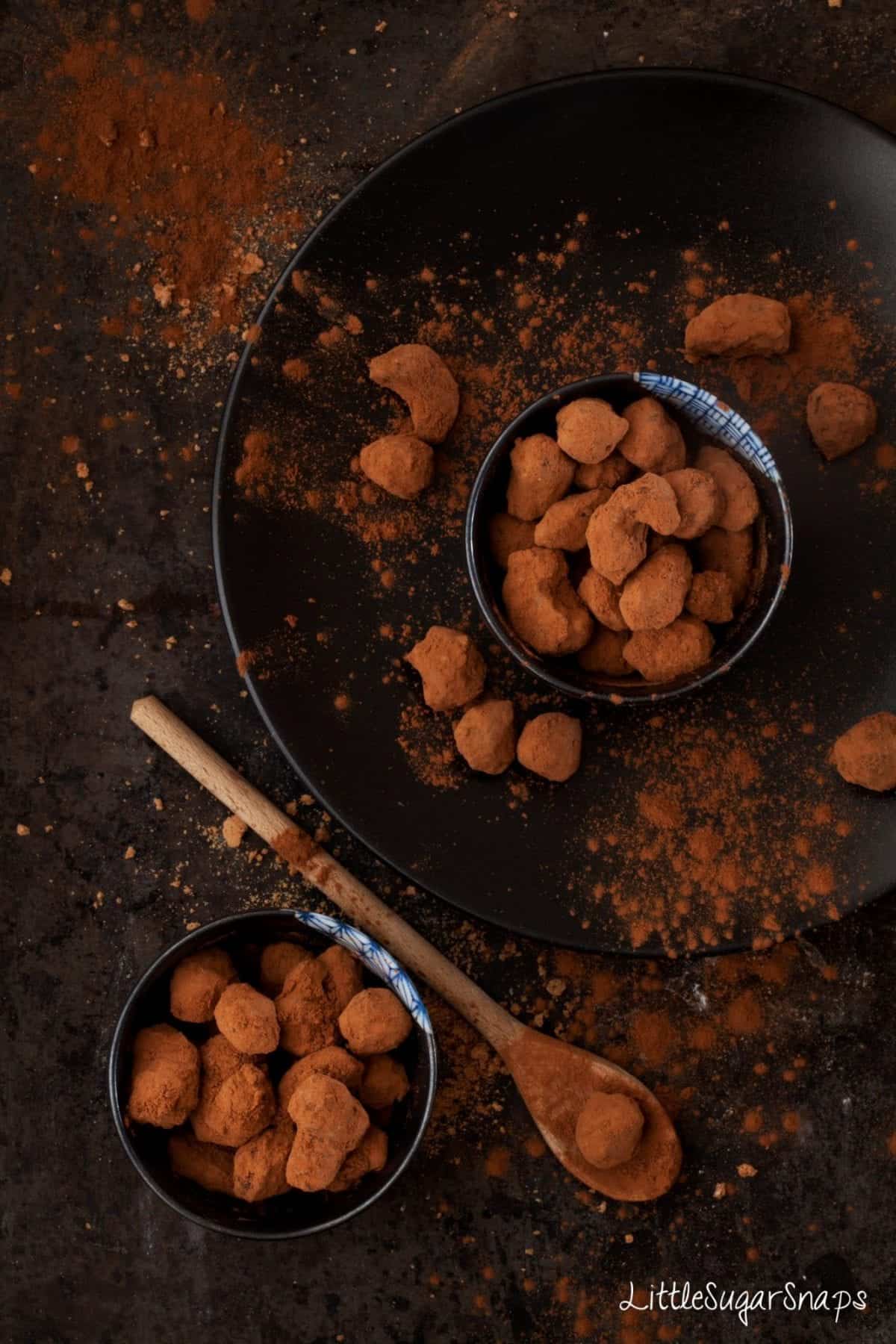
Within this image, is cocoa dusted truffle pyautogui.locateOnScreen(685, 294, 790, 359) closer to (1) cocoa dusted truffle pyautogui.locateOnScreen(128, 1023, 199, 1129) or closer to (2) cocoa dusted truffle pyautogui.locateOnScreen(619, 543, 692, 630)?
(2) cocoa dusted truffle pyautogui.locateOnScreen(619, 543, 692, 630)

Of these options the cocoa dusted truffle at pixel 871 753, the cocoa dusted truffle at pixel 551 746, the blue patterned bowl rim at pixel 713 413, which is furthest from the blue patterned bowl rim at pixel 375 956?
the blue patterned bowl rim at pixel 713 413

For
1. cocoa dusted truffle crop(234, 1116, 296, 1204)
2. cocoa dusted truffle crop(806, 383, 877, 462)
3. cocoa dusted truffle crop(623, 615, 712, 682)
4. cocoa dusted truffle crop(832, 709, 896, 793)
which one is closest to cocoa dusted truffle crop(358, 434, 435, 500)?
cocoa dusted truffle crop(623, 615, 712, 682)

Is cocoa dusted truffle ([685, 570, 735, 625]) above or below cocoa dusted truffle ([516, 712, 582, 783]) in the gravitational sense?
above

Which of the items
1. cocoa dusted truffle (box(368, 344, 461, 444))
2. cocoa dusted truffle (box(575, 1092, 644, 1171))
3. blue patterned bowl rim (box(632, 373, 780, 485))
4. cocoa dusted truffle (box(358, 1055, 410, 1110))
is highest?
blue patterned bowl rim (box(632, 373, 780, 485))

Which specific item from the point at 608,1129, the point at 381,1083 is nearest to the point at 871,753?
the point at 608,1129

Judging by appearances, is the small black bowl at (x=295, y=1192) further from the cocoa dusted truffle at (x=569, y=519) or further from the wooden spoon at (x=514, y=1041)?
the cocoa dusted truffle at (x=569, y=519)

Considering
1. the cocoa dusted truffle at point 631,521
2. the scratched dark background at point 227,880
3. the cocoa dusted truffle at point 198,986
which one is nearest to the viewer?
the cocoa dusted truffle at point 631,521
